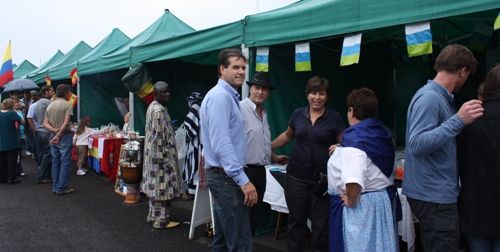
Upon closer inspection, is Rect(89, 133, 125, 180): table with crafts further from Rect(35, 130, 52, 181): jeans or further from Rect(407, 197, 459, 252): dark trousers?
Rect(407, 197, 459, 252): dark trousers

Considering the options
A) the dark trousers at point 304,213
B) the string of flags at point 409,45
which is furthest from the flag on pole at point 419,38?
the dark trousers at point 304,213

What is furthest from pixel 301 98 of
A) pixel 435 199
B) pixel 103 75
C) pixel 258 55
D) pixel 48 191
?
pixel 103 75

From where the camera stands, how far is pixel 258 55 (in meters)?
4.08

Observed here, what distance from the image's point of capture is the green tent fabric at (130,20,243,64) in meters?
4.28

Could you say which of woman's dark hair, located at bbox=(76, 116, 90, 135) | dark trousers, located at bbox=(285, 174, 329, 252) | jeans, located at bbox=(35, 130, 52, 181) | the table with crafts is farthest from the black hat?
woman's dark hair, located at bbox=(76, 116, 90, 135)

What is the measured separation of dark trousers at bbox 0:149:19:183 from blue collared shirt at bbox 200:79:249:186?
6.23m

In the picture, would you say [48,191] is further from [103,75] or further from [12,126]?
[103,75]

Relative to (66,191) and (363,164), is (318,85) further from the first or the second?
(66,191)

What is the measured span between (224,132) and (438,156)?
1.09 m

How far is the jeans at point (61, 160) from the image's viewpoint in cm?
623

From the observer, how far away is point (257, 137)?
10.5 feet

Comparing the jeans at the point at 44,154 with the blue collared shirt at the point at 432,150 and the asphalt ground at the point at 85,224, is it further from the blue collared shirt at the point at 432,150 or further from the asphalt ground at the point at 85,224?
the blue collared shirt at the point at 432,150

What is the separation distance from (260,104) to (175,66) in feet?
13.4

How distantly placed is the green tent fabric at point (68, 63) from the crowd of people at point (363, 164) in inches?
309
